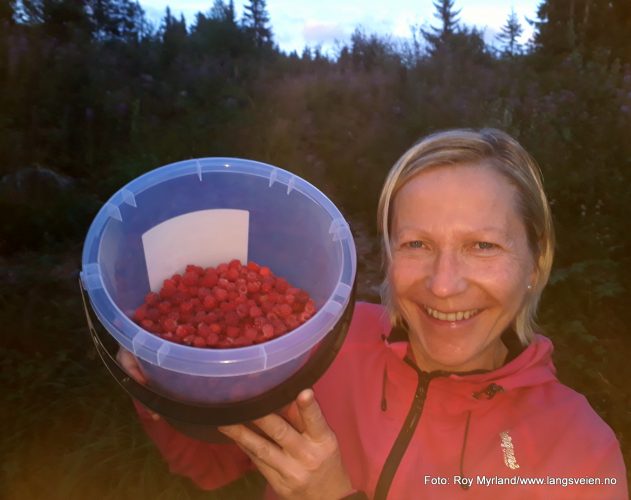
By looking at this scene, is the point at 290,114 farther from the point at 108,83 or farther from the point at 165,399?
the point at 165,399

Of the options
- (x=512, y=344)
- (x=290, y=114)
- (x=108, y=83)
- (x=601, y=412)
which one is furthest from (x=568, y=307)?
(x=108, y=83)

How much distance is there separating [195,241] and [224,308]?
0.28 meters

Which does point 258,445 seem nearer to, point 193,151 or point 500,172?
point 500,172

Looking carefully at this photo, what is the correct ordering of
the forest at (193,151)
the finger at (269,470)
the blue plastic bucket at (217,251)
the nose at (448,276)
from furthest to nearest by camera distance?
the forest at (193,151)
the nose at (448,276)
the finger at (269,470)
the blue plastic bucket at (217,251)

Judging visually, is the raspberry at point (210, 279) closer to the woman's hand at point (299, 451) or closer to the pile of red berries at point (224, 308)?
the pile of red berries at point (224, 308)

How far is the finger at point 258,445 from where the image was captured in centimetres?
108

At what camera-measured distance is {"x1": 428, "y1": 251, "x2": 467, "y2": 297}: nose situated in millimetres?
1260

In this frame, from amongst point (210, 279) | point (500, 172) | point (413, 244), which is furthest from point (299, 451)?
point (500, 172)

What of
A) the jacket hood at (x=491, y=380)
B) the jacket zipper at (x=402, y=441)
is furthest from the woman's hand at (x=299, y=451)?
the jacket hood at (x=491, y=380)

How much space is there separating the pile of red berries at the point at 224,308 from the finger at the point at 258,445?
0.54ft

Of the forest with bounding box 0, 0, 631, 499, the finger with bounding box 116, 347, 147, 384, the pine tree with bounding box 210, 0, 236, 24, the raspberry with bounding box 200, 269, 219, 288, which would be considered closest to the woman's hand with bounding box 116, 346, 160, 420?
the finger with bounding box 116, 347, 147, 384

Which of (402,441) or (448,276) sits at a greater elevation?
(448,276)

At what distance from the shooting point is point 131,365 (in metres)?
1.04

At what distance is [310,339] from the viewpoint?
3.13 feet
